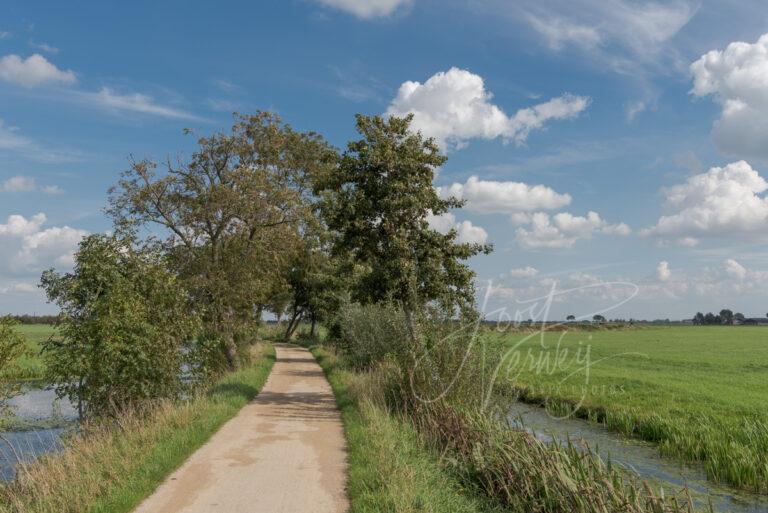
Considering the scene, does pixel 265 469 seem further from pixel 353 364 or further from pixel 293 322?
pixel 293 322

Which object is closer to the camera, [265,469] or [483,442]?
[483,442]

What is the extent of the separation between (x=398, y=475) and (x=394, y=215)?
38.1 feet

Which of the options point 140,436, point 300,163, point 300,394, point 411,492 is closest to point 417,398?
point 411,492

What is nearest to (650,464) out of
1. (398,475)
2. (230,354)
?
(398,475)

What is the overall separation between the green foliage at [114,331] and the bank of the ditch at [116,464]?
0.89m

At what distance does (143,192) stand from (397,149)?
13840 mm

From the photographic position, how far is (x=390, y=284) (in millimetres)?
18828

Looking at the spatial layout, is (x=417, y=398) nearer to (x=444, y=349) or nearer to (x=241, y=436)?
(x=444, y=349)

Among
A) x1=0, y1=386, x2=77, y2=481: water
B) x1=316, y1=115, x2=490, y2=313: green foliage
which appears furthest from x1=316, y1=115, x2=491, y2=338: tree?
x1=0, y1=386, x2=77, y2=481: water

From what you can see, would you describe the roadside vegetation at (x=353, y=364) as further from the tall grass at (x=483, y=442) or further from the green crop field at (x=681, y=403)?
the green crop field at (x=681, y=403)

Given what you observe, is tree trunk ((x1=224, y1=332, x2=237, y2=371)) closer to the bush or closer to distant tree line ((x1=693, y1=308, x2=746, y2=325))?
the bush

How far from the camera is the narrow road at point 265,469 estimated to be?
8.09m

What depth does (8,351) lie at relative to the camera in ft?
35.6

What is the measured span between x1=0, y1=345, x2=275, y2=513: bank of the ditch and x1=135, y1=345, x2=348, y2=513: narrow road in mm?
265
